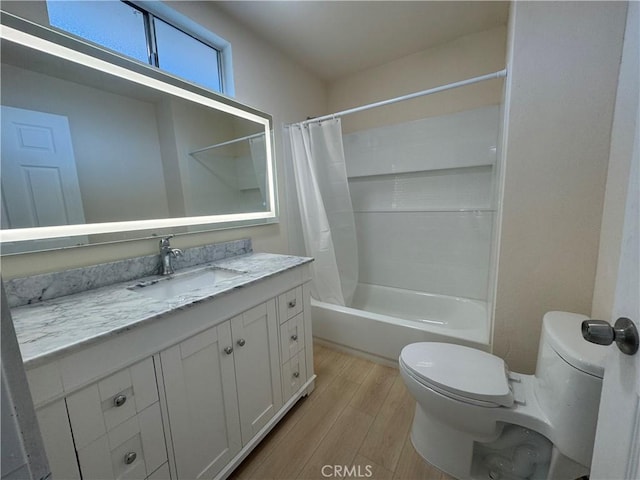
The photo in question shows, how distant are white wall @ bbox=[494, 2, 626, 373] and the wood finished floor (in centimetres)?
74

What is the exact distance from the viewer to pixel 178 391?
883 mm

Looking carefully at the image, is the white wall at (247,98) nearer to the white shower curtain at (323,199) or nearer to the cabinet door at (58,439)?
the white shower curtain at (323,199)

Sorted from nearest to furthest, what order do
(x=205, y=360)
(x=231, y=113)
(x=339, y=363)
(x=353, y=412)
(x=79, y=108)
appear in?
(x=205, y=360)
(x=79, y=108)
(x=353, y=412)
(x=231, y=113)
(x=339, y=363)

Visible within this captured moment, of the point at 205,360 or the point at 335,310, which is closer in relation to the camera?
the point at 205,360

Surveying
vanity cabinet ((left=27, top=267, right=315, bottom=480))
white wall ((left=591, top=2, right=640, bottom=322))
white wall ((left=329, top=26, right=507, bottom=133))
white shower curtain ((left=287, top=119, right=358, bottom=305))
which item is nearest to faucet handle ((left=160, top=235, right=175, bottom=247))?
vanity cabinet ((left=27, top=267, right=315, bottom=480))

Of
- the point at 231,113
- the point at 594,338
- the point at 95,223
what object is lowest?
the point at 594,338

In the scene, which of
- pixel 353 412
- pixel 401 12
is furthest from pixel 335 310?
pixel 401 12

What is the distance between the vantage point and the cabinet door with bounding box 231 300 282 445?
1103 millimetres

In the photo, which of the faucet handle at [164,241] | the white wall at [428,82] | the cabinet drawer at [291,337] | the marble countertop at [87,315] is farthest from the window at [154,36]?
the cabinet drawer at [291,337]

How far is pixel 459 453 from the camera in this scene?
3.56ft

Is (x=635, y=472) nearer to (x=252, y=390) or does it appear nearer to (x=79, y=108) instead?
(x=252, y=390)

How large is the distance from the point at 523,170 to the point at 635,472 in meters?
1.07

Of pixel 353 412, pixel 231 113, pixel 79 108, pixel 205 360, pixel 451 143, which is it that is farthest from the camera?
pixel 451 143

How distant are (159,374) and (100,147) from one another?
990mm
